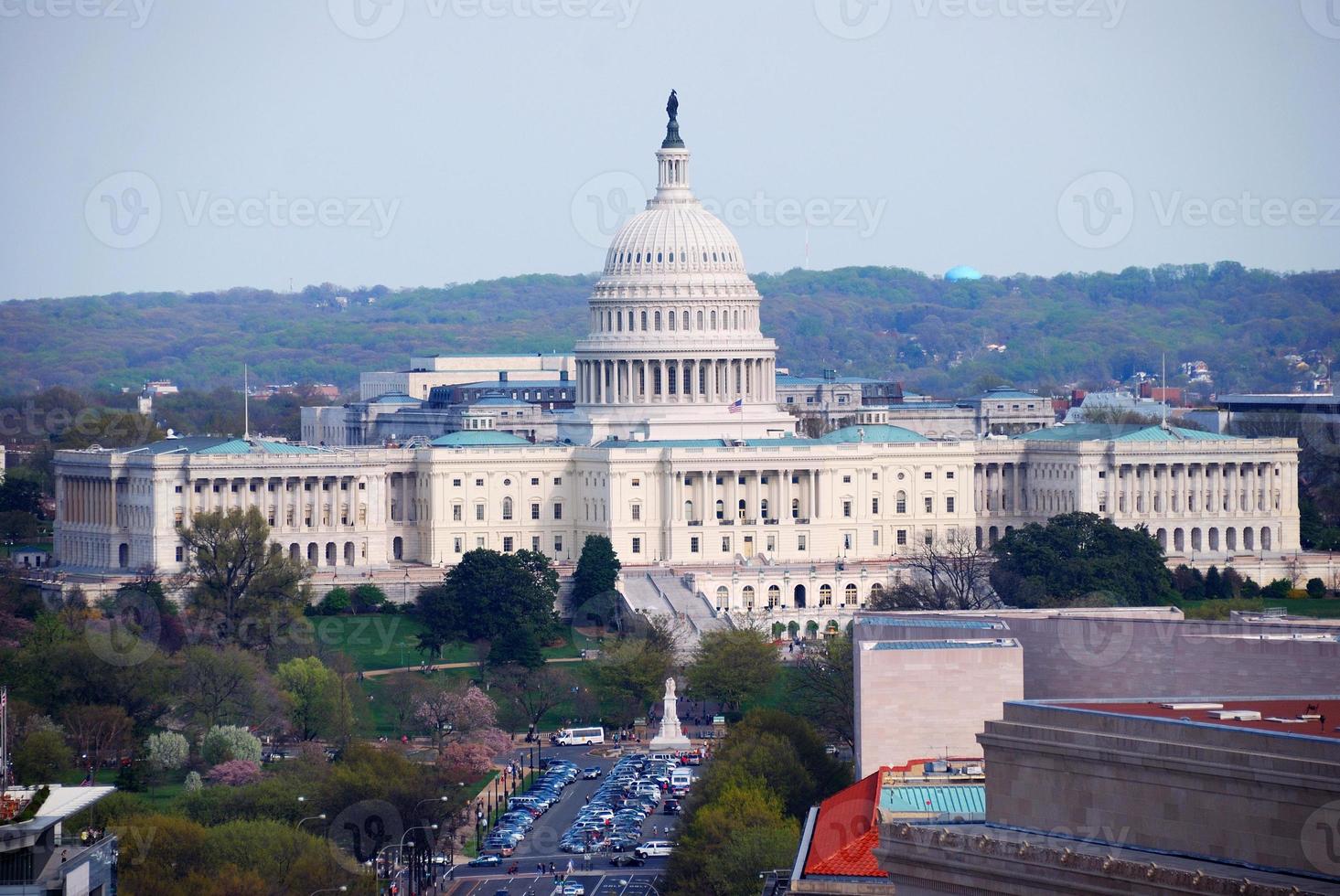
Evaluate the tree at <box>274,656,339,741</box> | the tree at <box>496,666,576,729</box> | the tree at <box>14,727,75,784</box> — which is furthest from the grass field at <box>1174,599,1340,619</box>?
the tree at <box>14,727,75,784</box>

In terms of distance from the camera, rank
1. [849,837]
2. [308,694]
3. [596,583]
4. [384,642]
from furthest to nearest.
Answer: [596,583] → [384,642] → [308,694] → [849,837]

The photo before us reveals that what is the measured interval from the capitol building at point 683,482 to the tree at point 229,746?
44558mm

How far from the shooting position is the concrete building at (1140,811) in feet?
139

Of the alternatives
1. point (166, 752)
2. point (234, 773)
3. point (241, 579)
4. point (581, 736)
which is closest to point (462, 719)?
point (581, 736)

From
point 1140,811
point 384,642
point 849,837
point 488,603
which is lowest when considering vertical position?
point 384,642

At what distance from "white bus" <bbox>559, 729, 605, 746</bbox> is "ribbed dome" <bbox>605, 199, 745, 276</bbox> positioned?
186 feet

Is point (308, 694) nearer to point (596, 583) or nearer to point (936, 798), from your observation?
point (596, 583)

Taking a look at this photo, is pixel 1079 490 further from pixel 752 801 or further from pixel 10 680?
pixel 752 801

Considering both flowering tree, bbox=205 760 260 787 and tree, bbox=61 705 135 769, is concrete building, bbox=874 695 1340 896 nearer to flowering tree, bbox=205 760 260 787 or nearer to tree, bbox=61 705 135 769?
flowering tree, bbox=205 760 260 787

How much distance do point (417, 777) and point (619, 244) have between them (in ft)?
263

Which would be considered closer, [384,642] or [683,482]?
[384,642]

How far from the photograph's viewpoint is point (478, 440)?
164m

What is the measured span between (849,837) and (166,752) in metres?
46.6

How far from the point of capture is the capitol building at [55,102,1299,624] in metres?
153
